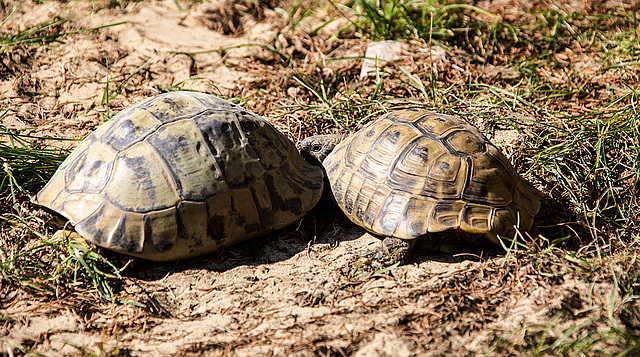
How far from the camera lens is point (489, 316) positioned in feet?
9.18

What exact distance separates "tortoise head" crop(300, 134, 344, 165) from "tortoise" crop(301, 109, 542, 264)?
0.44 meters

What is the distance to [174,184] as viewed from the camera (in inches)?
122

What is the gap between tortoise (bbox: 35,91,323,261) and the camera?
10.1 ft

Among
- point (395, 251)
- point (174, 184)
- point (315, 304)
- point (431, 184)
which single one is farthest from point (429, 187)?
point (174, 184)

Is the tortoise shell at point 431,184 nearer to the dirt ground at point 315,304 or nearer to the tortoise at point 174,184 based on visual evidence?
the dirt ground at point 315,304

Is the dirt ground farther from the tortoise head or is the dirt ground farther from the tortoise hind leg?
the tortoise head

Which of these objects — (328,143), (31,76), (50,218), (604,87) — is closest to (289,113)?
(328,143)

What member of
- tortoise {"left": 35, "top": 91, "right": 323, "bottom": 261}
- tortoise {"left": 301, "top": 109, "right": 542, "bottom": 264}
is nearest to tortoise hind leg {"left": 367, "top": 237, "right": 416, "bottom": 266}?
tortoise {"left": 301, "top": 109, "right": 542, "bottom": 264}

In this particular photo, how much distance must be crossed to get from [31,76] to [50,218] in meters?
2.25

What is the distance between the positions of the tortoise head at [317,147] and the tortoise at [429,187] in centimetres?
44

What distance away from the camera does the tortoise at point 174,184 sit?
3066mm

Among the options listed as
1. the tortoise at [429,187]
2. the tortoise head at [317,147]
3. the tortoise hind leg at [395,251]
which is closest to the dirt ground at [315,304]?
the tortoise hind leg at [395,251]

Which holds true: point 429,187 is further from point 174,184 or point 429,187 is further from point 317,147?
point 174,184

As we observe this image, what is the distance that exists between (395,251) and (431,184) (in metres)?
0.48
